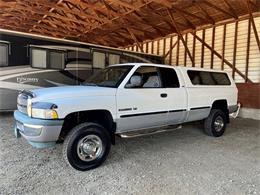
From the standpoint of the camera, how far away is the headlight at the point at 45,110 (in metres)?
3.19

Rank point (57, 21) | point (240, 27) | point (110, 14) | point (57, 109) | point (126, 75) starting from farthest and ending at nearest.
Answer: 1. point (57, 21)
2. point (110, 14)
3. point (240, 27)
4. point (126, 75)
5. point (57, 109)

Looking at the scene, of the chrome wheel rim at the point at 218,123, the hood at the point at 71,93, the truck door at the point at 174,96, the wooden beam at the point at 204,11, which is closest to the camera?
the hood at the point at 71,93

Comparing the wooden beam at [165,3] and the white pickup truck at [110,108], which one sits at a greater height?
the wooden beam at [165,3]

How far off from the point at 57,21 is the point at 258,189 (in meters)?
15.1

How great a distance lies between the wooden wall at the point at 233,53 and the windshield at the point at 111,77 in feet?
23.7

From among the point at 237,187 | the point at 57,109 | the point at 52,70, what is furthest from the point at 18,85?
the point at 237,187

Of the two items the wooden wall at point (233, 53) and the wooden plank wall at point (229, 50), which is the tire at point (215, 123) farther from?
the wooden plank wall at point (229, 50)

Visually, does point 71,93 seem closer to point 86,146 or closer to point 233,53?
point 86,146

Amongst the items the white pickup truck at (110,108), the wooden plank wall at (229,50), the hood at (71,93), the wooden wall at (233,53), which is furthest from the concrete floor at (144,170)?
the wooden plank wall at (229,50)

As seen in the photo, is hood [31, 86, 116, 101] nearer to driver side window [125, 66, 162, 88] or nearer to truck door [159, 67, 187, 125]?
driver side window [125, 66, 162, 88]

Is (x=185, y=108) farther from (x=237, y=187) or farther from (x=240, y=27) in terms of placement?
(x=240, y=27)

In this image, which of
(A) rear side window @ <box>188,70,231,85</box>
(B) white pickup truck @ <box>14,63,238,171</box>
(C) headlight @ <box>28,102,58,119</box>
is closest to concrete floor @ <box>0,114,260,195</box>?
(B) white pickup truck @ <box>14,63,238,171</box>

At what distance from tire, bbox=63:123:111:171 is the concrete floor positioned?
0.15 m

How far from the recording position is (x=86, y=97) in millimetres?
3488
